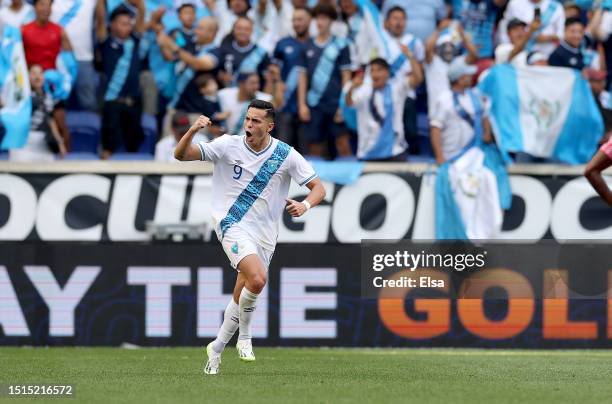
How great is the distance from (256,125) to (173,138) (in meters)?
6.67

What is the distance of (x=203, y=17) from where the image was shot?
1911 centimetres

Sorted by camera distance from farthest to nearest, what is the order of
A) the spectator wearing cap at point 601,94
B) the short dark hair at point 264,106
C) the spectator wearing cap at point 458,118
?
the spectator wearing cap at point 601,94
the spectator wearing cap at point 458,118
the short dark hair at point 264,106

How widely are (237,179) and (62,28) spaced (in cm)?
710

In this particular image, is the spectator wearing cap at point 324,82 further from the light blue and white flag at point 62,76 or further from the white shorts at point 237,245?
the white shorts at point 237,245

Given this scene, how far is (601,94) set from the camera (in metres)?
19.0

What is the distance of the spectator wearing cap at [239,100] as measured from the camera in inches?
702

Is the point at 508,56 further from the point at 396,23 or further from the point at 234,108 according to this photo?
the point at 234,108

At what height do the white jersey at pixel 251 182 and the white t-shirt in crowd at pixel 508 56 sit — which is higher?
the white t-shirt in crowd at pixel 508 56

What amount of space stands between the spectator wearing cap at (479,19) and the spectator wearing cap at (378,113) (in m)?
1.99

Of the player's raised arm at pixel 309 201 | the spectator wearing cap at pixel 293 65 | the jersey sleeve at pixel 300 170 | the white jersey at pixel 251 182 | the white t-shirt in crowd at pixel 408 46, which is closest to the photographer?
the player's raised arm at pixel 309 201

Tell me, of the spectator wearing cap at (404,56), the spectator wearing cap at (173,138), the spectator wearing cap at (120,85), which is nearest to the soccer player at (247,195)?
the spectator wearing cap at (173,138)

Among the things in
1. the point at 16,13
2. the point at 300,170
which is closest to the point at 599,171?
the point at 300,170

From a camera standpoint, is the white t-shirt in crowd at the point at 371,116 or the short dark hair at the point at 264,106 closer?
the short dark hair at the point at 264,106

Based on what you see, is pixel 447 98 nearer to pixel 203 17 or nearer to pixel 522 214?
pixel 522 214
